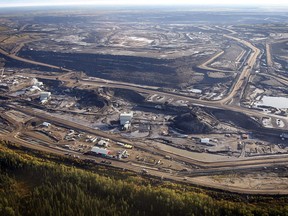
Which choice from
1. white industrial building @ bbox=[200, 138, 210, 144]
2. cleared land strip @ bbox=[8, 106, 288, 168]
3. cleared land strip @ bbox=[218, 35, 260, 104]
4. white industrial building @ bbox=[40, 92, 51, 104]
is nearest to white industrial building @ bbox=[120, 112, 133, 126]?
cleared land strip @ bbox=[8, 106, 288, 168]

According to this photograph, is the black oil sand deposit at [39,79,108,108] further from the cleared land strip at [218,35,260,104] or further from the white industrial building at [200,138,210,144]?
the cleared land strip at [218,35,260,104]

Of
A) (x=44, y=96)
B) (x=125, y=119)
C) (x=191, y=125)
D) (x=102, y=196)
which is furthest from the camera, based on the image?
(x=44, y=96)

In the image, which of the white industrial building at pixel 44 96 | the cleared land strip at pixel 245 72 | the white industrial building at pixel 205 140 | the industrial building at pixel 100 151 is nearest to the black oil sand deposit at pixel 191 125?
the white industrial building at pixel 205 140

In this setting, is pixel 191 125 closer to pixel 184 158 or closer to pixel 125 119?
pixel 184 158

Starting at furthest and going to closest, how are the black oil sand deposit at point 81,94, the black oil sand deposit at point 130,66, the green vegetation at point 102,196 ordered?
1. the black oil sand deposit at point 130,66
2. the black oil sand deposit at point 81,94
3. the green vegetation at point 102,196

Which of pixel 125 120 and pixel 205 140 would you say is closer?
pixel 205 140

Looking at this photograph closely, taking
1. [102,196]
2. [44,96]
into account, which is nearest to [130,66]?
[44,96]

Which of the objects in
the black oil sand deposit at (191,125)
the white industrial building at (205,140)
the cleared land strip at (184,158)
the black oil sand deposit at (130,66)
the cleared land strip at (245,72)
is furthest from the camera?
the black oil sand deposit at (130,66)

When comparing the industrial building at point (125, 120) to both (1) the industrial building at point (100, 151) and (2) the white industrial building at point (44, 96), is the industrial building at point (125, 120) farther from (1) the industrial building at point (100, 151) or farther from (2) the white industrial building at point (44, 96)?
(2) the white industrial building at point (44, 96)

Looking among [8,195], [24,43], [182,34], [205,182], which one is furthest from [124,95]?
[182,34]
